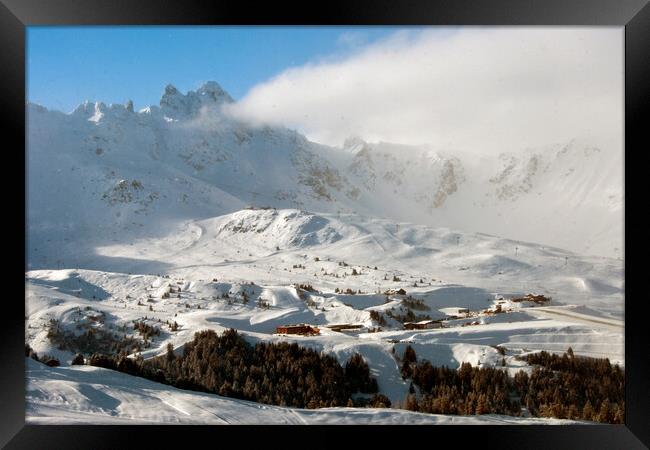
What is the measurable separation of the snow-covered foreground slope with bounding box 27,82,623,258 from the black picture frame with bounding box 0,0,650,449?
24.5 ft

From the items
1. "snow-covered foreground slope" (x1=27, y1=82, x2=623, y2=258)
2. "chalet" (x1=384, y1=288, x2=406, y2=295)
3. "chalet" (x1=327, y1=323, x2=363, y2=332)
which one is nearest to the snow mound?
"snow-covered foreground slope" (x1=27, y1=82, x2=623, y2=258)

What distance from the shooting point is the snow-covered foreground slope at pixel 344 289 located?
5.36 meters

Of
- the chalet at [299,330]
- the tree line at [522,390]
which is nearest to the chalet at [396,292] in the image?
the chalet at [299,330]

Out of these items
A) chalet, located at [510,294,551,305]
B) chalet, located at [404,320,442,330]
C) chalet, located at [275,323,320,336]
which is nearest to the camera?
chalet, located at [275,323,320,336]

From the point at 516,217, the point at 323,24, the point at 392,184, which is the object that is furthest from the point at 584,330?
the point at 392,184

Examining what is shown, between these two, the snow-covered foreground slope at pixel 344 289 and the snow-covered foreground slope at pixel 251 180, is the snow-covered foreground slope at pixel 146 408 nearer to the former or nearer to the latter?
the snow-covered foreground slope at pixel 344 289

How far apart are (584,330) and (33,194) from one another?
35.8 feet

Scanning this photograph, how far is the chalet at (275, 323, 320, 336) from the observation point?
5.76 meters

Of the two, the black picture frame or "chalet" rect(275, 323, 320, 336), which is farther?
"chalet" rect(275, 323, 320, 336)

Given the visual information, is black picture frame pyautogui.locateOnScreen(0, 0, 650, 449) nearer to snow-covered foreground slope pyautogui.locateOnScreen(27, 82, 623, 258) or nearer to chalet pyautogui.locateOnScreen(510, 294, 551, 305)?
chalet pyautogui.locateOnScreen(510, 294, 551, 305)

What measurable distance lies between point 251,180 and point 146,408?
36.6 feet

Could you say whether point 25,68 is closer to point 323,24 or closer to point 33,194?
point 323,24

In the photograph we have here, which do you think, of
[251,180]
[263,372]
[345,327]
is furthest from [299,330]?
[251,180]

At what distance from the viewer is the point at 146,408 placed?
3.72 m
